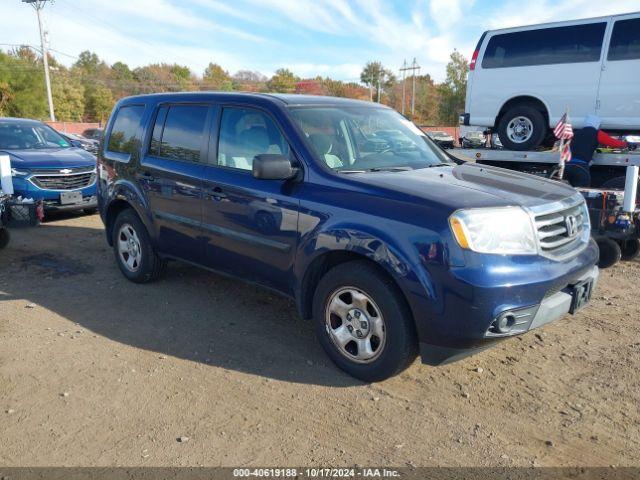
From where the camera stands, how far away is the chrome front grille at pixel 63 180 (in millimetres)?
8664

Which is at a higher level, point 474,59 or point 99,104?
point 474,59

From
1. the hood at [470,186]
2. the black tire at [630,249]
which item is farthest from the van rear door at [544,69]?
the hood at [470,186]

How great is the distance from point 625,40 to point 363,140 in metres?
5.57

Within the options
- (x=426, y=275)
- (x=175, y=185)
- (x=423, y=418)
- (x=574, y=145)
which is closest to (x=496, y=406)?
(x=423, y=418)

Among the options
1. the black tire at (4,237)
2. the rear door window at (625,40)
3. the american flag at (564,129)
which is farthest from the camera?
the rear door window at (625,40)

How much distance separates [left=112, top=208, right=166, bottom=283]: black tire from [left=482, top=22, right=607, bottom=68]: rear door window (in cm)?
638

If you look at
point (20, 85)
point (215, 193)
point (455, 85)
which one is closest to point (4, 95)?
point (20, 85)

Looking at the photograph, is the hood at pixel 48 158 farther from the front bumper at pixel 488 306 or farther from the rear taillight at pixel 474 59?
the front bumper at pixel 488 306

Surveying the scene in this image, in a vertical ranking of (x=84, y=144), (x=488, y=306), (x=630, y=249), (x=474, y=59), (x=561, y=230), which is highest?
(x=474, y=59)

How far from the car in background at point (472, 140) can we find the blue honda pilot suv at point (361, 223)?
204 inches

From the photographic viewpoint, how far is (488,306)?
9.68 feet

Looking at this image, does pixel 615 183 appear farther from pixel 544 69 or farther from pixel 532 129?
pixel 544 69

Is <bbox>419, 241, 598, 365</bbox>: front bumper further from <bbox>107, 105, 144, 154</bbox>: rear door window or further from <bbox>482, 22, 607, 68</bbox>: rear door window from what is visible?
<bbox>482, 22, 607, 68</bbox>: rear door window

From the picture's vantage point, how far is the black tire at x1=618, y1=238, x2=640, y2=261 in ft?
20.8
